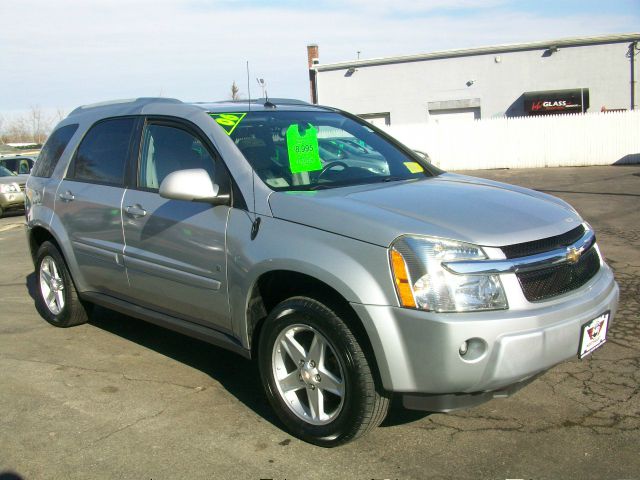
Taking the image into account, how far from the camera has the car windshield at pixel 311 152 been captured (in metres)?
3.96

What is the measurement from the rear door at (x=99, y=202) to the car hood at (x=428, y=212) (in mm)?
1611

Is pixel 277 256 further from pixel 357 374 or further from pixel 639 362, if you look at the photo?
pixel 639 362

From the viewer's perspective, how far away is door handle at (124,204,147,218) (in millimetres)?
4388

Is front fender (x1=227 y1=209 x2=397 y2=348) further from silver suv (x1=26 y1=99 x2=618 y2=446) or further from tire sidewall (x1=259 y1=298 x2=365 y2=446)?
tire sidewall (x1=259 y1=298 x2=365 y2=446)

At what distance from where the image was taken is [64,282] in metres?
5.52

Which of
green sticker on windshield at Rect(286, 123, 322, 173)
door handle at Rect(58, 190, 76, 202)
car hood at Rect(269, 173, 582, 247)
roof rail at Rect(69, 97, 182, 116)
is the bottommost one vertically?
car hood at Rect(269, 173, 582, 247)

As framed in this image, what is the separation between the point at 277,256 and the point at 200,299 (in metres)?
0.79

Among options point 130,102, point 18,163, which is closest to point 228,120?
point 130,102

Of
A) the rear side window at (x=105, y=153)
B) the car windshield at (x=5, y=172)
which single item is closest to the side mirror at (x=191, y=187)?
the rear side window at (x=105, y=153)

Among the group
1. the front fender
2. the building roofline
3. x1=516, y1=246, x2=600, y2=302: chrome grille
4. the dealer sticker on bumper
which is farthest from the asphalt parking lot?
the building roofline

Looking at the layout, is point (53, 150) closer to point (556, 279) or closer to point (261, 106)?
point (261, 106)

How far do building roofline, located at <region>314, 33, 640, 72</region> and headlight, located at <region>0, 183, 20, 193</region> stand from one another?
20.4 meters

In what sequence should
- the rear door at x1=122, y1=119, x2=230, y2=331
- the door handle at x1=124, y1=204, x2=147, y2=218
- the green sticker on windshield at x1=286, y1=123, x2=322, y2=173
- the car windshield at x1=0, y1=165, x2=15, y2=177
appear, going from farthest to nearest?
1. the car windshield at x1=0, y1=165, x2=15, y2=177
2. the door handle at x1=124, y1=204, x2=147, y2=218
3. the green sticker on windshield at x1=286, y1=123, x2=322, y2=173
4. the rear door at x1=122, y1=119, x2=230, y2=331

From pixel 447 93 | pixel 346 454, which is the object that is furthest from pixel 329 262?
pixel 447 93
